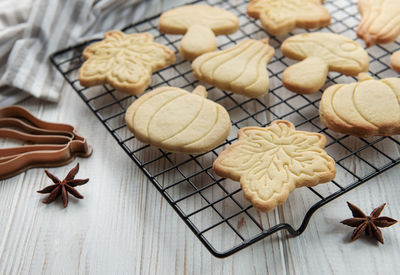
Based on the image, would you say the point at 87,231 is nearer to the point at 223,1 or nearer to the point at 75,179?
the point at 75,179

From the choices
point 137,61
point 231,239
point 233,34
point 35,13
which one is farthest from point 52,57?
point 231,239

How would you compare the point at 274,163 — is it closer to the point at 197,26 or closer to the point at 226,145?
the point at 226,145

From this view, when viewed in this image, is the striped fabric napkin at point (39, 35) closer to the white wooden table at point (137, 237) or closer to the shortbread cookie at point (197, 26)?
the shortbread cookie at point (197, 26)

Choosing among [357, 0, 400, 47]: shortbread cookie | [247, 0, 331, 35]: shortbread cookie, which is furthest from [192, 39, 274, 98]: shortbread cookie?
[357, 0, 400, 47]: shortbread cookie

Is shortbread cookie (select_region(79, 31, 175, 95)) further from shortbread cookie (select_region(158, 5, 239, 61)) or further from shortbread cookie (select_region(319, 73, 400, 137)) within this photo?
shortbread cookie (select_region(319, 73, 400, 137))

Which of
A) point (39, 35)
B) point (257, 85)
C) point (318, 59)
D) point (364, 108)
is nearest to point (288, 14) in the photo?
point (318, 59)
